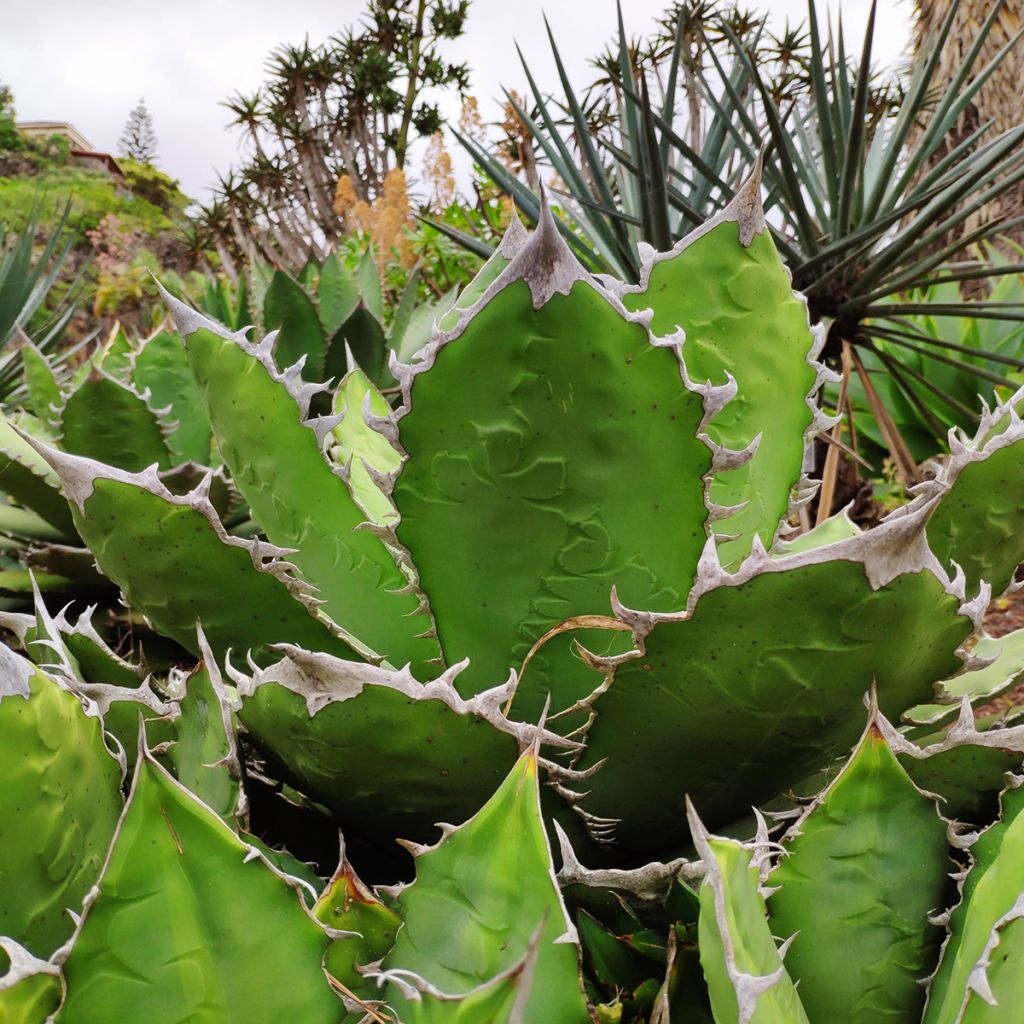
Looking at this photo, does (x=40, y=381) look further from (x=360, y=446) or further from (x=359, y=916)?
(x=359, y=916)

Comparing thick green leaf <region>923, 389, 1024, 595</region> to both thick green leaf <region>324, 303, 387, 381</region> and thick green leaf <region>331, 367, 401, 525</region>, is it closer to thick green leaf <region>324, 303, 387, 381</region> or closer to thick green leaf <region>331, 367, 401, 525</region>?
thick green leaf <region>331, 367, 401, 525</region>

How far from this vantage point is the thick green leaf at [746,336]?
0.69 m

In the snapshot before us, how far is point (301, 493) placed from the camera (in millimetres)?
726

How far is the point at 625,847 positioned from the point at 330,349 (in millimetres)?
1318

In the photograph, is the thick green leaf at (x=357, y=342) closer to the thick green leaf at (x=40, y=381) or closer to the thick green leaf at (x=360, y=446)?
the thick green leaf at (x=40, y=381)

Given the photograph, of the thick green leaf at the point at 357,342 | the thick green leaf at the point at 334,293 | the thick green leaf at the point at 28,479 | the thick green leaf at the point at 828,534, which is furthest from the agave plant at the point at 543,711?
the thick green leaf at the point at 334,293

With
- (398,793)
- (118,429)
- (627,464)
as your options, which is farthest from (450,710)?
(118,429)

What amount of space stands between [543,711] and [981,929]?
0.71ft

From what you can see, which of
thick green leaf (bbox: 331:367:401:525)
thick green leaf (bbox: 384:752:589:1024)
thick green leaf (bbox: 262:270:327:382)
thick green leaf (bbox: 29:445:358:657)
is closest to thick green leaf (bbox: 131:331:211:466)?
thick green leaf (bbox: 262:270:327:382)

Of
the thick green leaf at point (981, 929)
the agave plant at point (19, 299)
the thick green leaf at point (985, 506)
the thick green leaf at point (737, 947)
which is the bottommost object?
the thick green leaf at point (981, 929)

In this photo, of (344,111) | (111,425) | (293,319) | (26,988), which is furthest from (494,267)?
(344,111)

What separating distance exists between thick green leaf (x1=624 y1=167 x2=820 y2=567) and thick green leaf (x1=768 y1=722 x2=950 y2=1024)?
10.6 inches

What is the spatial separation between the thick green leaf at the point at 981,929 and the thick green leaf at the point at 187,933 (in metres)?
0.26

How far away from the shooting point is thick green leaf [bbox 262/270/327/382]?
1.83m
